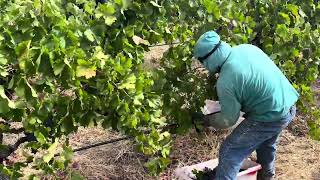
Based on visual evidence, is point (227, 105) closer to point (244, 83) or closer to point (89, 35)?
point (244, 83)

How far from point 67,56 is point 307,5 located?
3.52 meters

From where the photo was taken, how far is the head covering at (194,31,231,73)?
3.90 meters

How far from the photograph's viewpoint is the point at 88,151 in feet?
18.7

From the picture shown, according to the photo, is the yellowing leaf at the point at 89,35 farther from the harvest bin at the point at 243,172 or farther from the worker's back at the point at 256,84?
the harvest bin at the point at 243,172

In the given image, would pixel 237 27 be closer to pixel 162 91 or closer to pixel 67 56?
pixel 162 91

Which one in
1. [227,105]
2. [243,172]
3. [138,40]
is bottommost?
[243,172]

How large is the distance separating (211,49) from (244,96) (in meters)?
0.46

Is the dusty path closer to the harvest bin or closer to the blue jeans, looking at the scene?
the harvest bin

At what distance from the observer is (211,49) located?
391 centimetres

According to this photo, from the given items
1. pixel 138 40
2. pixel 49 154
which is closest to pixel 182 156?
pixel 138 40

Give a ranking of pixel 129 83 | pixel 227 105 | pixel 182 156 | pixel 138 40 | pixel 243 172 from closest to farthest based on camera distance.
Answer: pixel 129 83, pixel 138 40, pixel 227 105, pixel 243 172, pixel 182 156

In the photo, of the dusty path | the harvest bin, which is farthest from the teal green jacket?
the dusty path

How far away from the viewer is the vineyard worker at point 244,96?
3916mm

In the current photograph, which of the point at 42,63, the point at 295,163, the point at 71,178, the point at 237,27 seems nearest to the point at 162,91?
the point at 237,27
